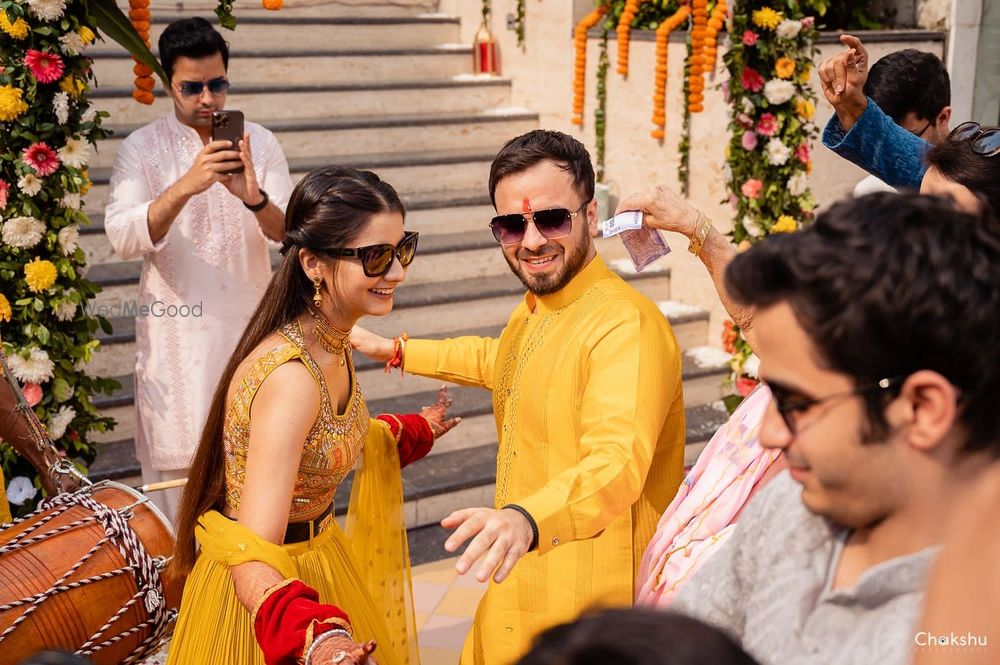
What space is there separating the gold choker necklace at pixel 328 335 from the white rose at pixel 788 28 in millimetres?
3390

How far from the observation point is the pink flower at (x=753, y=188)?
5.30 metres

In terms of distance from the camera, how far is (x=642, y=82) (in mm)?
6656

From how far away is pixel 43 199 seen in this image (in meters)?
3.85

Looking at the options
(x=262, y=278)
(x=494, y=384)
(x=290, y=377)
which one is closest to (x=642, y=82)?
(x=262, y=278)

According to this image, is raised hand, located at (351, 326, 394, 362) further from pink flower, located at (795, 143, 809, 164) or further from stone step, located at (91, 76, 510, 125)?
stone step, located at (91, 76, 510, 125)

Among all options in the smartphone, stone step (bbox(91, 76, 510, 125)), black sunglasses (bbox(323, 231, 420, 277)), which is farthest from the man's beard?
stone step (bbox(91, 76, 510, 125))

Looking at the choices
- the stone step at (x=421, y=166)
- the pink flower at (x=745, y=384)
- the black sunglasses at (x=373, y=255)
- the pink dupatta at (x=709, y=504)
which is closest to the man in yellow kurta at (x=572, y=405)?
the pink dupatta at (x=709, y=504)

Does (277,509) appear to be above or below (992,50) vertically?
below

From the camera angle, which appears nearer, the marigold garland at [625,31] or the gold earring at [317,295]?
the gold earring at [317,295]

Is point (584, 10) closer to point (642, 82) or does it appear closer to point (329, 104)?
point (642, 82)

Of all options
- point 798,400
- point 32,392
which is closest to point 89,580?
point 32,392

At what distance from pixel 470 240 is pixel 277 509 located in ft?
14.3

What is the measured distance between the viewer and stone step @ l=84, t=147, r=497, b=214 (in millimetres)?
6755

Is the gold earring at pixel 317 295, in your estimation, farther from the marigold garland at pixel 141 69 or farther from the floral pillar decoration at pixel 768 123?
the floral pillar decoration at pixel 768 123
